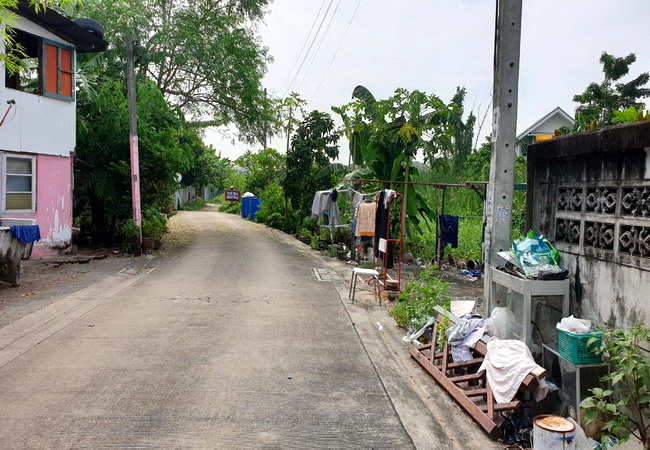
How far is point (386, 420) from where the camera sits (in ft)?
16.2

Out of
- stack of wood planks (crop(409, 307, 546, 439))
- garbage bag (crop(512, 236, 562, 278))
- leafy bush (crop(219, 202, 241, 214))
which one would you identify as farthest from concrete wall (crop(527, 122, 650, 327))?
leafy bush (crop(219, 202, 241, 214))

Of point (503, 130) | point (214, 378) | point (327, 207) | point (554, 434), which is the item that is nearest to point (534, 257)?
point (503, 130)

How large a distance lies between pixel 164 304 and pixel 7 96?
7972 mm

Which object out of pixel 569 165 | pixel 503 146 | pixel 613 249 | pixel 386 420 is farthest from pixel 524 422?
pixel 503 146

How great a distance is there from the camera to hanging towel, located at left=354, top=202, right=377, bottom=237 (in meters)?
11.9

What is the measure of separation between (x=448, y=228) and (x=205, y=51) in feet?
43.4

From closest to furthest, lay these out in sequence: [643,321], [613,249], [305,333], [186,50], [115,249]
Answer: [643,321] → [613,249] → [305,333] → [115,249] → [186,50]

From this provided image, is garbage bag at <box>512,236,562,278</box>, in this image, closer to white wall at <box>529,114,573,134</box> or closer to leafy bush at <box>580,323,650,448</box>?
leafy bush at <box>580,323,650,448</box>

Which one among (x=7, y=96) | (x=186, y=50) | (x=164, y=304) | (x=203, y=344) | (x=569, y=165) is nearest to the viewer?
(x=569, y=165)

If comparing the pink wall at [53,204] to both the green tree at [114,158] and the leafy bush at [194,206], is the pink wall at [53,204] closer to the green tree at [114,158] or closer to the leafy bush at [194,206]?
the green tree at [114,158]

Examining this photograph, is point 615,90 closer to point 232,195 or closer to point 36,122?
point 36,122

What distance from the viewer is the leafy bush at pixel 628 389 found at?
12.7 feet

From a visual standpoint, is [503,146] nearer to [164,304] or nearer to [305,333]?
[305,333]

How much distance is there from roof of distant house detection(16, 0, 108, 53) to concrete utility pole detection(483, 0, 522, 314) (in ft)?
39.3
